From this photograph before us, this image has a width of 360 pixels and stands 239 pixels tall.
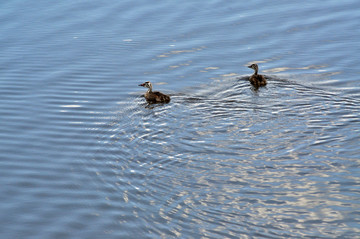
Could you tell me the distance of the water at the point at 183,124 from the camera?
849cm

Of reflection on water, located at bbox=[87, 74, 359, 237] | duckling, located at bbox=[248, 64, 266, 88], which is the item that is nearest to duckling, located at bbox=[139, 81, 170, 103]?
reflection on water, located at bbox=[87, 74, 359, 237]

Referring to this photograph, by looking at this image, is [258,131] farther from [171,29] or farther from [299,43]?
[171,29]

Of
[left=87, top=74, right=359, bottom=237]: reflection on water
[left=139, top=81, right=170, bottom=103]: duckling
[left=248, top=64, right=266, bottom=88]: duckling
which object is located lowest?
[left=87, top=74, right=359, bottom=237]: reflection on water

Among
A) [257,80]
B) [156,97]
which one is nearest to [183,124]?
[156,97]

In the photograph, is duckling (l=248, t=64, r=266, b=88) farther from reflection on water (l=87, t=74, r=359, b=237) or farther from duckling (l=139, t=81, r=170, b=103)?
duckling (l=139, t=81, r=170, b=103)

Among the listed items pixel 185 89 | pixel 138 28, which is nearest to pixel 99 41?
pixel 138 28

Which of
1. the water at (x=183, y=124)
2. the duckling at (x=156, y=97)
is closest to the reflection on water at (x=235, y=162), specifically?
the water at (x=183, y=124)

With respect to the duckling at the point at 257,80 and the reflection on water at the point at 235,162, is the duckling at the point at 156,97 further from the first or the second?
the duckling at the point at 257,80

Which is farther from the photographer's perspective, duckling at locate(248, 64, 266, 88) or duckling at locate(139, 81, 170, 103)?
duckling at locate(248, 64, 266, 88)

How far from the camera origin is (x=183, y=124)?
11898mm

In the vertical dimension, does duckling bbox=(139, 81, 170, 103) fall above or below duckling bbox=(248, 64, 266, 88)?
below

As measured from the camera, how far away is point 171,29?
18.6 metres

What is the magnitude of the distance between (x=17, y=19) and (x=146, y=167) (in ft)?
40.7

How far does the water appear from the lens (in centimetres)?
849
